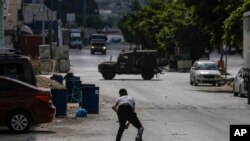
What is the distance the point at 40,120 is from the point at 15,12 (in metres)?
57.0

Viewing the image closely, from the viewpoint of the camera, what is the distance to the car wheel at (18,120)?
71.1 ft

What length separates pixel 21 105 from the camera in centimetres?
2159

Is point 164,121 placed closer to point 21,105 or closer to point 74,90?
point 21,105

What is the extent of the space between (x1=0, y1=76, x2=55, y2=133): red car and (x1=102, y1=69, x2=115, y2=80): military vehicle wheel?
36963 mm

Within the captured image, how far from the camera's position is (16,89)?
21578 millimetres

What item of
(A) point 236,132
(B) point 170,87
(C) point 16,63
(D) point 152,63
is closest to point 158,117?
(C) point 16,63

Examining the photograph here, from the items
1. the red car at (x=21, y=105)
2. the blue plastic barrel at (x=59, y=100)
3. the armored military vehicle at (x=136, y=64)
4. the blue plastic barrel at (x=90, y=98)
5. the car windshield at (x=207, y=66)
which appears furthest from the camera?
the armored military vehicle at (x=136, y=64)

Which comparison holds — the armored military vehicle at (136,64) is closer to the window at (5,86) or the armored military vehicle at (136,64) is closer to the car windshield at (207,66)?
the car windshield at (207,66)

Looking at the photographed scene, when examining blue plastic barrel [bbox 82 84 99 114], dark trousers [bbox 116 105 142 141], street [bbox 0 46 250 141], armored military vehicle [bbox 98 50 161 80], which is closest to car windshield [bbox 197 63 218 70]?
armored military vehicle [bbox 98 50 161 80]

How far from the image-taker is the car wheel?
21656 millimetres

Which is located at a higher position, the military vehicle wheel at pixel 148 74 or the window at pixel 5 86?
the window at pixel 5 86

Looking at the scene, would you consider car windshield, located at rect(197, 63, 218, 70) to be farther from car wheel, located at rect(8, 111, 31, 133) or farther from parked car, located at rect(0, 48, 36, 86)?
car wheel, located at rect(8, 111, 31, 133)

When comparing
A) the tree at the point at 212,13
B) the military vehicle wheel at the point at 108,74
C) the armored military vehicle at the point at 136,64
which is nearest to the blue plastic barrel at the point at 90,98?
the tree at the point at 212,13

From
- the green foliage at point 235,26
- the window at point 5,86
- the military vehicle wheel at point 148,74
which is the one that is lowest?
the military vehicle wheel at point 148,74
